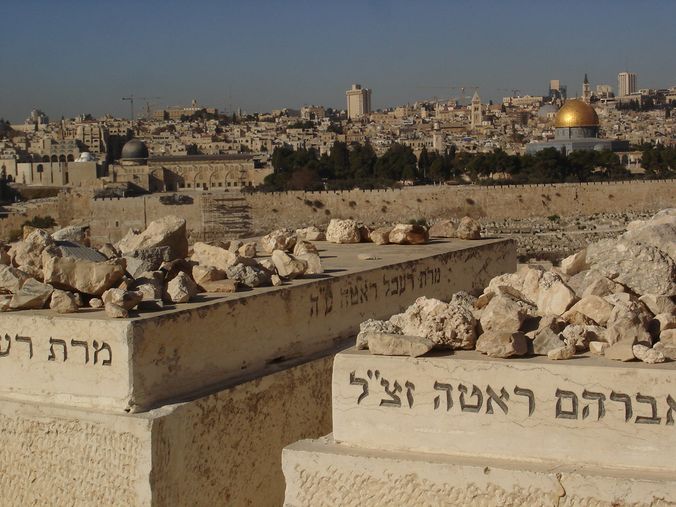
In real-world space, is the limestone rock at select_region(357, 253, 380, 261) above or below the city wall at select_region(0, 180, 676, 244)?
above

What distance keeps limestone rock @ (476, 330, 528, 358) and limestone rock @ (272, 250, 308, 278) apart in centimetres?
220

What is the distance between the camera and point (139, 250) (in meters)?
5.96

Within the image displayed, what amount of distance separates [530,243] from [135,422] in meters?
26.5

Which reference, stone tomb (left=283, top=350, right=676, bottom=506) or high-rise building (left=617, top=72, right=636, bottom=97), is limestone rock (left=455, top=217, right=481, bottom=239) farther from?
high-rise building (left=617, top=72, right=636, bottom=97)

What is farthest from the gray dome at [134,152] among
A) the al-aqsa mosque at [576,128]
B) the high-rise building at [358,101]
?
the high-rise building at [358,101]

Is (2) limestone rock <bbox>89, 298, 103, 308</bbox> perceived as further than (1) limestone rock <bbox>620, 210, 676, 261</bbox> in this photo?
Yes

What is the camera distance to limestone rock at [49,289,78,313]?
507 cm

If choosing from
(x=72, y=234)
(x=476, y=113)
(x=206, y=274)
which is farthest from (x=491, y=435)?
(x=476, y=113)

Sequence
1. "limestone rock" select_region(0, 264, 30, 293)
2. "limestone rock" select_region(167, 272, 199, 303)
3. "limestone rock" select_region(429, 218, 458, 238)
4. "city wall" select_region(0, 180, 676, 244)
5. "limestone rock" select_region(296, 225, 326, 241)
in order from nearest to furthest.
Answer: "limestone rock" select_region(167, 272, 199, 303) < "limestone rock" select_region(0, 264, 30, 293) < "limestone rock" select_region(296, 225, 326, 241) < "limestone rock" select_region(429, 218, 458, 238) < "city wall" select_region(0, 180, 676, 244)

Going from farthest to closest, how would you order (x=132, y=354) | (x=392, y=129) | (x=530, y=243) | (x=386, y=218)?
1. (x=392, y=129)
2. (x=386, y=218)
3. (x=530, y=243)
4. (x=132, y=354)

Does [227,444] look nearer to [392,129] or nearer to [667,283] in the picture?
[667,283]

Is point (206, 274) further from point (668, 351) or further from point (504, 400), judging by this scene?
point (668, 351)

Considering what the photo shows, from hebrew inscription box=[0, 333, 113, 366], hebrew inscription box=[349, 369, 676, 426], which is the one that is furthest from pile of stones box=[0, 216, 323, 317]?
hebrew inscription box=[349, 369, 676, 426]

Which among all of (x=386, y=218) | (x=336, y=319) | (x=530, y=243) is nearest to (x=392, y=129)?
(x=386, y=218)
